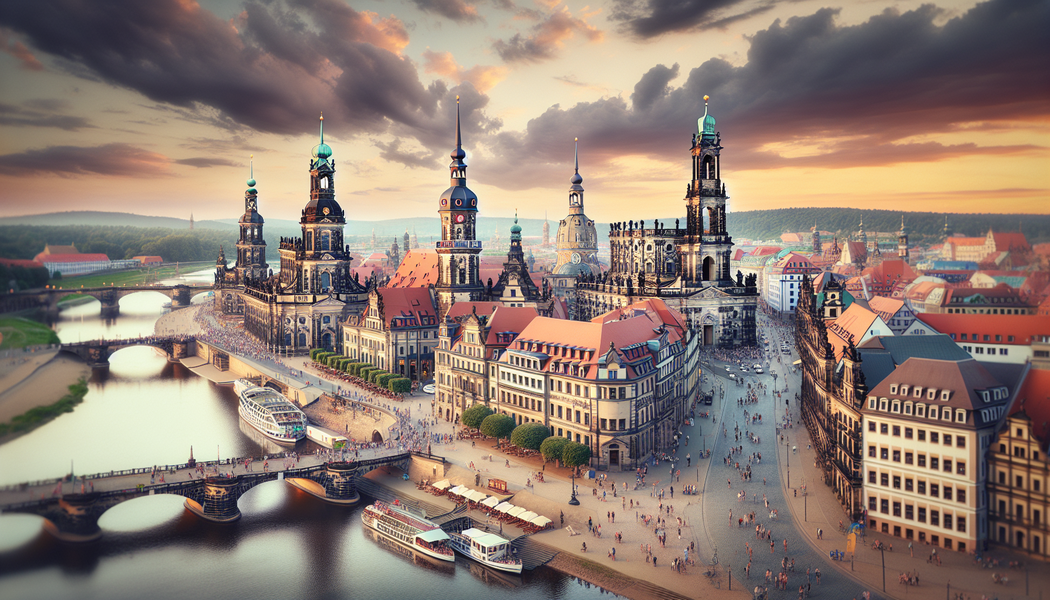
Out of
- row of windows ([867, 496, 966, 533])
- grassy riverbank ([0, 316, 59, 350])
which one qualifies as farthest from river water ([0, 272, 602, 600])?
row of windows ([867, 496, 966, 533])

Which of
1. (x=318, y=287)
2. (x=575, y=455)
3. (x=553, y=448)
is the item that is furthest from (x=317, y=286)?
(x=575, y=455)

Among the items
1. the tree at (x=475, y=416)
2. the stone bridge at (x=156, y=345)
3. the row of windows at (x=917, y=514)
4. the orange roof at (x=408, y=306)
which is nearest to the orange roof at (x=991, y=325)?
the row of windows at (x=917, y=514)

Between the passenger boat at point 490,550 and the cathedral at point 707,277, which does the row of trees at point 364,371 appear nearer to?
the passenger boat at point 490,550

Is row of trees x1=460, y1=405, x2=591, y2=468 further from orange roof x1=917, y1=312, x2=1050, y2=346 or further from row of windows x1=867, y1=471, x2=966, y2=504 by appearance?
orange roof x1=917, y1=312, x2=1050, y2=346

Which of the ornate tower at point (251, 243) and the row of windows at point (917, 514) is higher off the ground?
the ornate tower at point (251, 243)

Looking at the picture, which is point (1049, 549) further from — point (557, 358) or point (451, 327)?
point (451, 327)

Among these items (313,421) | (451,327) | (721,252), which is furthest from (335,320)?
(721,252)
